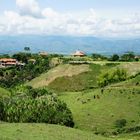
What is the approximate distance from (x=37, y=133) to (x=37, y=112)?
26.4 metres

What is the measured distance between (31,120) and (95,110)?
23.3 meters

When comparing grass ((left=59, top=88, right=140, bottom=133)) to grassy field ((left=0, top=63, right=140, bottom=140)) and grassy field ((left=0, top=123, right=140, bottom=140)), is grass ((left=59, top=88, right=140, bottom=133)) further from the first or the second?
grassy field ((left=0, top=123, right=140, bottom=140))

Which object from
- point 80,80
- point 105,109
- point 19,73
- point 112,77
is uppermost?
point 112,77

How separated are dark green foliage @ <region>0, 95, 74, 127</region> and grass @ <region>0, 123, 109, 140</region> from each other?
20105mm

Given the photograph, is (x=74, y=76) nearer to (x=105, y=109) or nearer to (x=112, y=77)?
(x=112, y=77)

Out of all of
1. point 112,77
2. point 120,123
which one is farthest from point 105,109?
point 112,77

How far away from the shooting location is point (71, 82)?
163 metres

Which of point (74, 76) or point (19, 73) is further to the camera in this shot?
point (19, 73)

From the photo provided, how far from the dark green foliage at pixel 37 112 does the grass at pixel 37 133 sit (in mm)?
20105

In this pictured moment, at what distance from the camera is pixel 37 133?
1801 inches

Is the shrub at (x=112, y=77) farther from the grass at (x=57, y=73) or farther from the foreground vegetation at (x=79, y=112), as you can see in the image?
the grass at (x=57, y=73)

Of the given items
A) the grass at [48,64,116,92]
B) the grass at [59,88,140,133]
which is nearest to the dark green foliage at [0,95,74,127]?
the grass at [59,88,140,133]

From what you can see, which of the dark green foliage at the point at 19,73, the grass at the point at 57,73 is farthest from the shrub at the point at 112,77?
the dark green foliage at the point at 19,73

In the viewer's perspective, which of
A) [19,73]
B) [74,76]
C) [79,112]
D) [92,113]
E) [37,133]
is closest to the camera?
[37,133]
